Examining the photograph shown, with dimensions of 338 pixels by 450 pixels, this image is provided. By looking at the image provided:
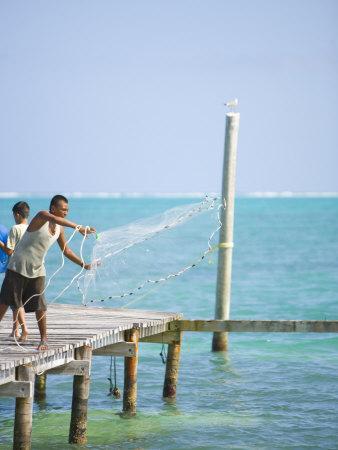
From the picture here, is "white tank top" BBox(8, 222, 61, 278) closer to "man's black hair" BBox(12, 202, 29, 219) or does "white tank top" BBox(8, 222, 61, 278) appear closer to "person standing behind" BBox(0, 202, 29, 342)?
"person standing behind" BBox(0, 202, 29, 342)

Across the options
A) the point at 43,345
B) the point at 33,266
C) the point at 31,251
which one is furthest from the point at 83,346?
the point at 31,251

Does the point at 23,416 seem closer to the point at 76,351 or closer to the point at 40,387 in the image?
the point at 76,351

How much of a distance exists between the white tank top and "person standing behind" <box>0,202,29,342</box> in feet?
1.67

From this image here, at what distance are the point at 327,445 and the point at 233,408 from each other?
221 centimetres

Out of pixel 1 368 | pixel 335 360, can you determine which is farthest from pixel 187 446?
pixel 335 360

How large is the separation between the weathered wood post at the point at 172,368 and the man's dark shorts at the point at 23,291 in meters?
3.82

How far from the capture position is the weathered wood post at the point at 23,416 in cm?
1013

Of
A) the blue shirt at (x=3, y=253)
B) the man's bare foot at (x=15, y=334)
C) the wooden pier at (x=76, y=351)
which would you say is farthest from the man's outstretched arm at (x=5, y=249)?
the man's bare foot at (x=15, y=334)

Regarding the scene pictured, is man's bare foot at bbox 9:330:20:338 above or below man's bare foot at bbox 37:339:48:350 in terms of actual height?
above

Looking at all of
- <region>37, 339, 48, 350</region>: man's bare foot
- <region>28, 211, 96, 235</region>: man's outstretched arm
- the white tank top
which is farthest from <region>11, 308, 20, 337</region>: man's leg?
<region>28, 211, 96, 235</region>: man's outstretched arm

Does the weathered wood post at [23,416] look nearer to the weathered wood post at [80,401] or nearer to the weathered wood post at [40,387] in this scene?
the weathered wood post at [80,401]

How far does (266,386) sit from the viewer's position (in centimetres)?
1631

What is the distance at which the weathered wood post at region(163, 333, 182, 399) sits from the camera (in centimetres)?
1420

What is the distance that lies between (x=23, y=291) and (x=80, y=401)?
158 cm
